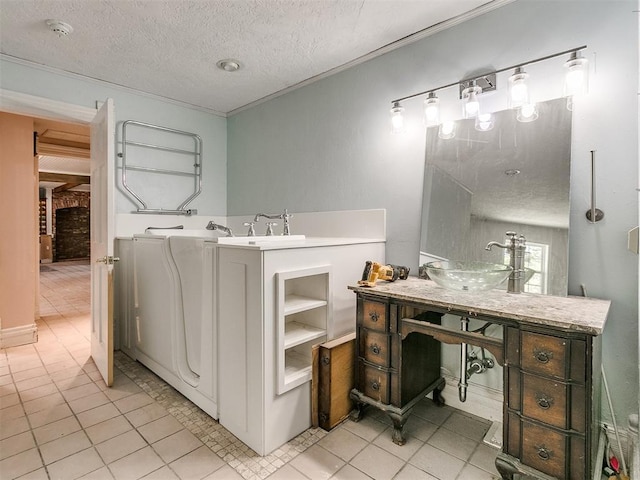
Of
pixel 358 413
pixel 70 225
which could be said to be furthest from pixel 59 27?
pixel 70 225

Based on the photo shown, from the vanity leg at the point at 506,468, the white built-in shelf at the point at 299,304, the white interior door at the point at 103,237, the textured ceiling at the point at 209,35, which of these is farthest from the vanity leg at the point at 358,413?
the textured ceiling at the point at 209,35

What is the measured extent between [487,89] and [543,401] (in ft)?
5.21

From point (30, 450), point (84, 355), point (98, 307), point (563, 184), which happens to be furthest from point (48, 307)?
point (563, 184)

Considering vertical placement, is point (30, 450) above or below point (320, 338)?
below

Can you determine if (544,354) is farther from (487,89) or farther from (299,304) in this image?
(487,89)

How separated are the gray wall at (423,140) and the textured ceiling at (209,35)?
0.18m

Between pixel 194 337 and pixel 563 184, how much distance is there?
2197 millimetres

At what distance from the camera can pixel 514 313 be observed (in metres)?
1.27

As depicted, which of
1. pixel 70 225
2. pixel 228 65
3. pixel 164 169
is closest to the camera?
pixel 228 65

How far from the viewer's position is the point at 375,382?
175 cm

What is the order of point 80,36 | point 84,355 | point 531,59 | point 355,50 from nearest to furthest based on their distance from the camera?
point 531,59 < point 80,36 < point 355,50 < point 84,355

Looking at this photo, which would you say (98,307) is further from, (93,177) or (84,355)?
(93,177)

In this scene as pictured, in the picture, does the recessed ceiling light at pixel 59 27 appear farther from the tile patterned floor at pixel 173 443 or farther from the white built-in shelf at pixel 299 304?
the tile patterned floor at pixel 173 443

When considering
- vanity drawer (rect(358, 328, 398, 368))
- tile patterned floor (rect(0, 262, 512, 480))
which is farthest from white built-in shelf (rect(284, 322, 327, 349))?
tile patterned floor (rect(0, 262, 512, 480))
